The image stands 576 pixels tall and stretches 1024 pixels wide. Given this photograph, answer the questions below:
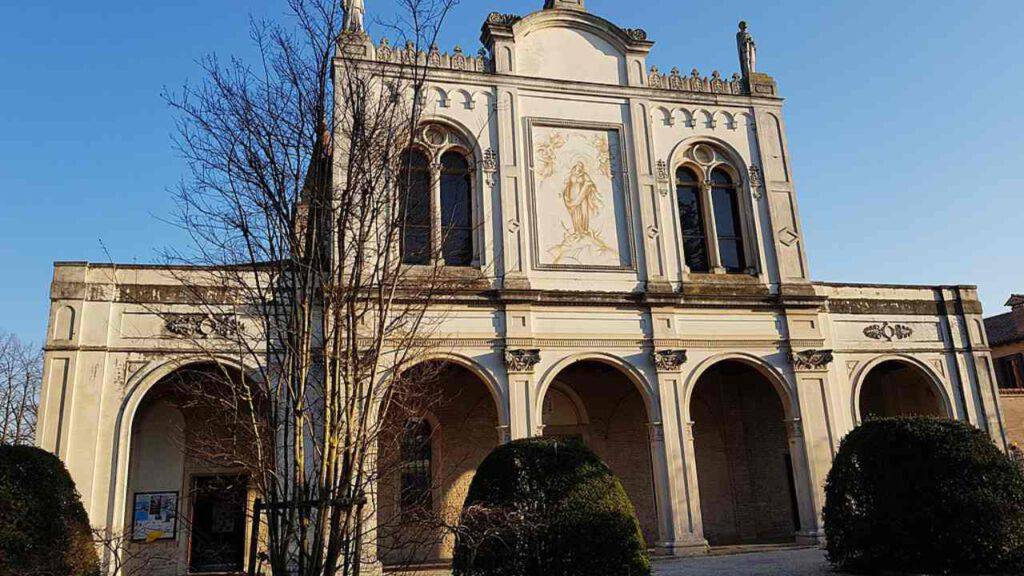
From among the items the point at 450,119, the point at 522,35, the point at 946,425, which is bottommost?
the point at 946,425

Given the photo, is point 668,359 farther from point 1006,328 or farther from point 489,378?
point 1006,328

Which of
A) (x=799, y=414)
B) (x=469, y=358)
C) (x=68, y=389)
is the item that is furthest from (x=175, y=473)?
(x=799, y=414)

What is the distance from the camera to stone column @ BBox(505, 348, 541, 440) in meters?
16.8

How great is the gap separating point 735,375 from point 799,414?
10.1ft

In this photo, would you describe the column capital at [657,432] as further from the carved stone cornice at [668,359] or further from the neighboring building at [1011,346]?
the neighboring building at [1011,346]

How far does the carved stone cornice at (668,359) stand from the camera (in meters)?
17.9

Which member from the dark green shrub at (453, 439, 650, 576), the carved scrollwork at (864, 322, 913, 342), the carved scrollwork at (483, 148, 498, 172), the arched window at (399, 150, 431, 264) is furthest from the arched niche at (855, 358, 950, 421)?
the dark green shrub at (453, 439, 650, 576)

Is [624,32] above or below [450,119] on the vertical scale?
above

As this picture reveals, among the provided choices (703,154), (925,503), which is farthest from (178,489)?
(703,154)

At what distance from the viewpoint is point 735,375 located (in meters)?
21.4

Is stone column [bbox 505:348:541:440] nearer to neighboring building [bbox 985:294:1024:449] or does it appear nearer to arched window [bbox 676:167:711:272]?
arched window [bbox 676:167:711:272]

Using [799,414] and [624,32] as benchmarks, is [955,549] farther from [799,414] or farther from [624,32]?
[624,32]

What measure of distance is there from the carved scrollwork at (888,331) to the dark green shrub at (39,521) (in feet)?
58.5

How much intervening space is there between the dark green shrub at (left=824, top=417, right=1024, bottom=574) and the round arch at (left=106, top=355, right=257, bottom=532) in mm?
10932
